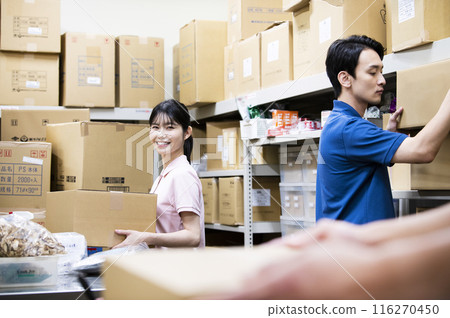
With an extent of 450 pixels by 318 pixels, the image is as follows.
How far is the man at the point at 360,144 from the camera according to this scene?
144 centimetres

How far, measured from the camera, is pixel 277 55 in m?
2.92

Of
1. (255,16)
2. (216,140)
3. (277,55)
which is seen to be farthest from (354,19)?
(216,140)

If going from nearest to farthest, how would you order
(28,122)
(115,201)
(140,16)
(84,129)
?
1. (115,201)
2. (84,129)
3. (28,122)
4. (140,16)

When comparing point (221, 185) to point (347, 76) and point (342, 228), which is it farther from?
point (342, 228)

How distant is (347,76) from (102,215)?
100 cm

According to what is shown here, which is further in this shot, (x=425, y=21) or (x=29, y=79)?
(x=29, y=79)

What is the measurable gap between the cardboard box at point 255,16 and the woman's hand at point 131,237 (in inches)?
76.1

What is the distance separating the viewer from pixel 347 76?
1770mm

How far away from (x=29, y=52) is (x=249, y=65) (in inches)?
64.0

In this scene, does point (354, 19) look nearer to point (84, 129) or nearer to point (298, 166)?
point (298, 166)

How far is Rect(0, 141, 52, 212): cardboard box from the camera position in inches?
102

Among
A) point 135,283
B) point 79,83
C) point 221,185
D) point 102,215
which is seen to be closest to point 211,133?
point 221,185

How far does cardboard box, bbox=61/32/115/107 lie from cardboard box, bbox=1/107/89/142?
1.78 ft

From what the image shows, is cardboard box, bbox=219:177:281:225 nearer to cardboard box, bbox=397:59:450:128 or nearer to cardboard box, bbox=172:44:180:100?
cardboard box, bbox=172:44:180:100
